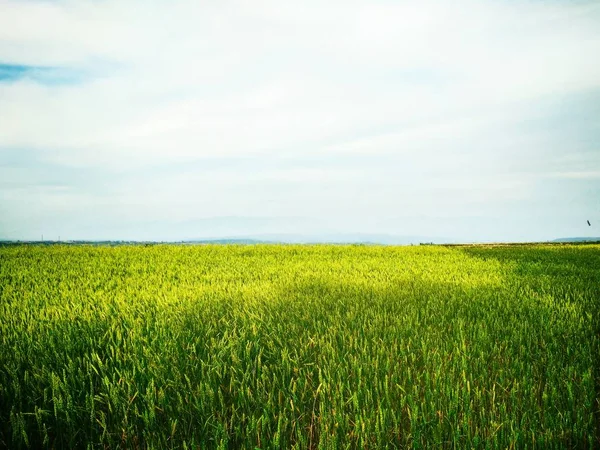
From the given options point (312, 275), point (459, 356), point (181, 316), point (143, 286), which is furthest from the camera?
point (312, 275)

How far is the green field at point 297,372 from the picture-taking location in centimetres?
204

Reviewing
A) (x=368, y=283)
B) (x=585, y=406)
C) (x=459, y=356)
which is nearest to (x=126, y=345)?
(x=459, y=356)

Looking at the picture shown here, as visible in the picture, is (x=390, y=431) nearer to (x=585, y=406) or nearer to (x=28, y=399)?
(x=585, y=406)

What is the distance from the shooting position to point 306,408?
235 centimetres

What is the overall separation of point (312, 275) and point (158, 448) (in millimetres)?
6439

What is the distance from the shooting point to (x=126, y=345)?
327 cm

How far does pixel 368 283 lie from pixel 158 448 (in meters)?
5.49

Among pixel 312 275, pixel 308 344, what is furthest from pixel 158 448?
pixel 312 275

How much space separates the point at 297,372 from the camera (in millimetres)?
2803

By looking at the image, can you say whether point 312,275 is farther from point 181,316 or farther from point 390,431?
point 390,431

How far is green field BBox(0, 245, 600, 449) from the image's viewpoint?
2039mm

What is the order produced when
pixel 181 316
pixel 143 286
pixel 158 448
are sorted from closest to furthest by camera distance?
pixel 158 448 → pixel 181 316 → pixel 143 286

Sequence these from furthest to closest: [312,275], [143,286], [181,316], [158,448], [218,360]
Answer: [312,275] → [143,286] → [181,316] → [218,360] → [158,448]

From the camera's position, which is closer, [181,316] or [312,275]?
[181,316]
